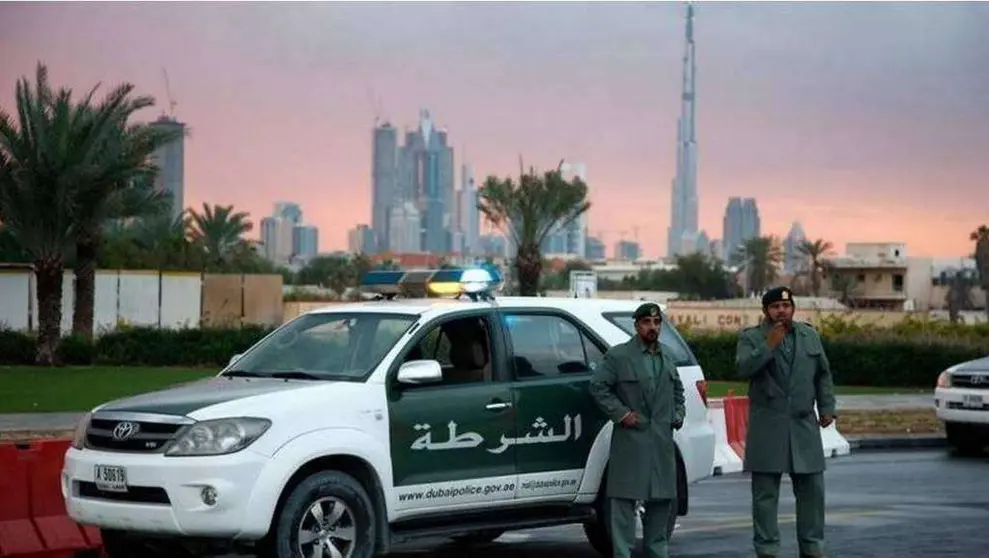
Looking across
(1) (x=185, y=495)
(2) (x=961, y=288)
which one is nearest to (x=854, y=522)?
(1) (x=185, y=495)

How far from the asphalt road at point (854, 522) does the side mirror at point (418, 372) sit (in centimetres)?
230

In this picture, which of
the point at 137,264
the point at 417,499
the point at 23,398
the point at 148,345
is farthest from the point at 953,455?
the point at 137,264

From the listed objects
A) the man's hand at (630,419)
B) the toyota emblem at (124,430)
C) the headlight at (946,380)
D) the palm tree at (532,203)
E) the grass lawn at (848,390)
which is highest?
the palm tree at (532,203)

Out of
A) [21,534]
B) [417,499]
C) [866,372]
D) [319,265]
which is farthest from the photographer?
[319,265]

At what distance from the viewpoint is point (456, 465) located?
34.7ft

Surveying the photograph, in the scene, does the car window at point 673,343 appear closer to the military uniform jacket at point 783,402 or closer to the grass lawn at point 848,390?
the military uniform jacket at point 783,402

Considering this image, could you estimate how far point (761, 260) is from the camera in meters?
138

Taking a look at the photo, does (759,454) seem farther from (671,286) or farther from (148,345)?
(671,286)

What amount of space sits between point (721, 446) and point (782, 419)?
4.83 m

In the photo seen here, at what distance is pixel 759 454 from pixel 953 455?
12334 mm


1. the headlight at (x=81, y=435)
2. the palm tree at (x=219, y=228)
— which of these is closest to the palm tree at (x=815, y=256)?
the palm tree at (x=219, y=228)

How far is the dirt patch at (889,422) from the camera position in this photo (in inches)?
999

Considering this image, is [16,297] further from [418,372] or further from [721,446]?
[418,372]

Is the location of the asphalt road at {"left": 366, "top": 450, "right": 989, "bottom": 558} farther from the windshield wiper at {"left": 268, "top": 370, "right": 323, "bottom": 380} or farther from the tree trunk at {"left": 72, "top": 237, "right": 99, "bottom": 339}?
the tree trunk at {"left": 72, "top": 237, "right": 99, "bottom": 339}
